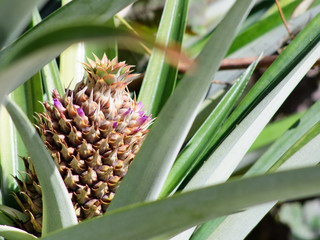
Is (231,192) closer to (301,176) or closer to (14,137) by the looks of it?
(301,176)

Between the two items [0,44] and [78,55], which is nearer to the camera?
[0,44]

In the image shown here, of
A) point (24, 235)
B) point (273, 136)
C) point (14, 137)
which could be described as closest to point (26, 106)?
point (14, 137)

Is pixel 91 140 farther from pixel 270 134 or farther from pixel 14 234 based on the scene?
pixel 270 134

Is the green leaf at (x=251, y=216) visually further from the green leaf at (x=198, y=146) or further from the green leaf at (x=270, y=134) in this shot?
the green leaf at (x=270, y=134)

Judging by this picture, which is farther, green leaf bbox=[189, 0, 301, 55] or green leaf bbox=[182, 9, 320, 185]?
green leaf bbox=[189, 0, 301, 55]

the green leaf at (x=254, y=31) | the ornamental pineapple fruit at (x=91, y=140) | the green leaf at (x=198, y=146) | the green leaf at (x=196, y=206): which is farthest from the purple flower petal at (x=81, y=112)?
the green leaf at (x=254, y=31)

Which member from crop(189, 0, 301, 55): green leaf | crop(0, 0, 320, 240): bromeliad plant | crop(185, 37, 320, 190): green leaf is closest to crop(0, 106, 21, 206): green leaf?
crop(0, 0, 320, 240): bromeliad plant

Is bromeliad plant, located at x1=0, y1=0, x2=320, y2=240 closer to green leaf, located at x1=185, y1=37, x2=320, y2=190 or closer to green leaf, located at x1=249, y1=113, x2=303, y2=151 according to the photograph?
green leaf, located at x1=185, y1=37, x2=320, y2=190
